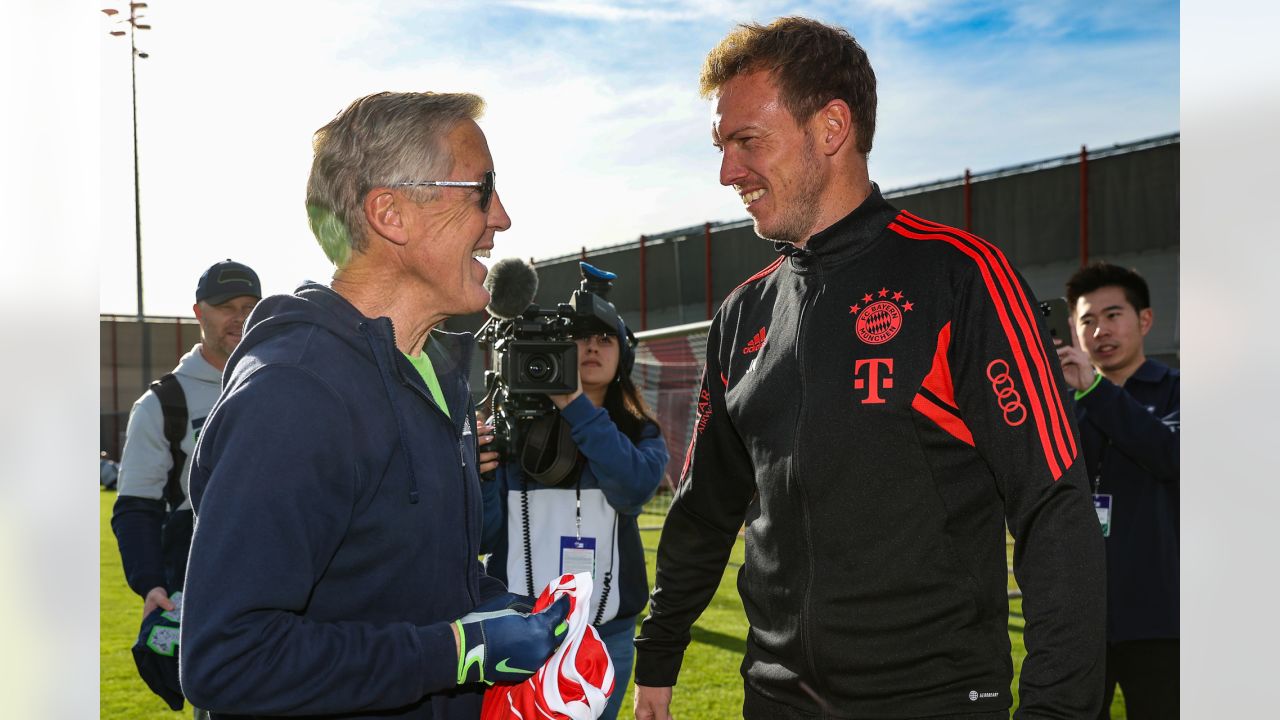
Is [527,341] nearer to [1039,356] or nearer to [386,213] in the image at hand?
[386,213]

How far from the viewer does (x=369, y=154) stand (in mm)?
1696

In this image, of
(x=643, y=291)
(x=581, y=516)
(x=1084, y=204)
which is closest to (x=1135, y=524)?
(x=581, y=516)

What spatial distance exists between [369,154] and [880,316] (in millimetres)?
982

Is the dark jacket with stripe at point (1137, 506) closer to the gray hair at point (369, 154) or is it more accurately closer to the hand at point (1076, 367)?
the hand at point (1076, 367)

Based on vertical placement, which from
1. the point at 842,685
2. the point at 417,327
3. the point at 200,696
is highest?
Result: the point at 417,327

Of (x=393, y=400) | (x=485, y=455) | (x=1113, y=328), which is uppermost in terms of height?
(x=1113, y=328)

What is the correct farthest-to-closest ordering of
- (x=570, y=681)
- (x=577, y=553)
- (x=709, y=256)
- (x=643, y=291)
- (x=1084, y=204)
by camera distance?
(x=643, y=291), (x=709, y=256), (x=1084, y=204), (x=577, y=553), (x=570, y=681)

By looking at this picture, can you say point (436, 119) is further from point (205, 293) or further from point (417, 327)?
point (205, 293)

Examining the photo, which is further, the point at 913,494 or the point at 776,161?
the point at 776,161

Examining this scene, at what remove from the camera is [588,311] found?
3512 millimetres

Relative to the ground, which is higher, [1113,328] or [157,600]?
[1113,328]

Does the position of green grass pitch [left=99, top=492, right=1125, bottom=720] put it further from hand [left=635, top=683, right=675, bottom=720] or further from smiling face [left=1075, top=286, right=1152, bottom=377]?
hand [left=635, top=683, right=675, bottom=720]
